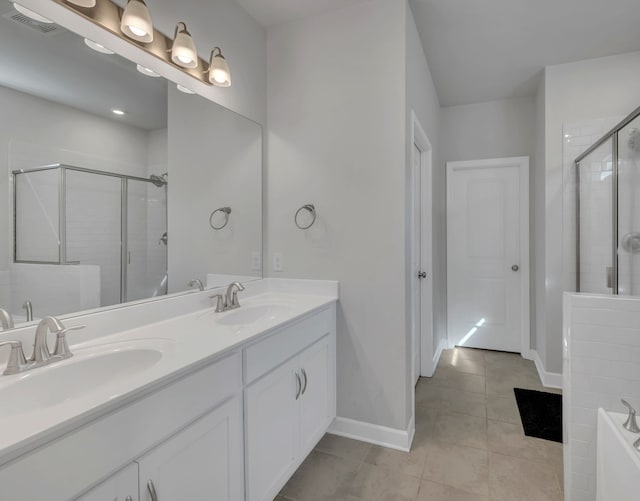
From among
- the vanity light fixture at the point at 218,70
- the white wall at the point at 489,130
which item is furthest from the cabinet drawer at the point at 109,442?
the white wall at the point at 489,130

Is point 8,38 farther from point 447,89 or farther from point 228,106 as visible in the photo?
point 447,89

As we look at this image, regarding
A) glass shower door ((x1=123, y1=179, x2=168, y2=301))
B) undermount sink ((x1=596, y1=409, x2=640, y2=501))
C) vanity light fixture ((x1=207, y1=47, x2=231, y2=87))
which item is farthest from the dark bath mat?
vanity light fixture ((x1=207, y1=47, x2=231, y2=87))

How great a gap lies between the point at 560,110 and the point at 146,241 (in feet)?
10.9

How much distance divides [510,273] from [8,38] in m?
4.08

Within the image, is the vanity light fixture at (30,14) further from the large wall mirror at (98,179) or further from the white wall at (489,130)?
the white wall at (489,130)

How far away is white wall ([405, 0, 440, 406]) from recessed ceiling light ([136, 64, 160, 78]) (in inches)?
53.3

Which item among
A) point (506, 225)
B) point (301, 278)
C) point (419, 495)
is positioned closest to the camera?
point (419, 495)

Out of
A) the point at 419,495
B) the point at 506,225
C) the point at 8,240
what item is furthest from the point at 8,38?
the point at 506,225

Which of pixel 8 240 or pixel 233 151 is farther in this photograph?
pixel 233 151

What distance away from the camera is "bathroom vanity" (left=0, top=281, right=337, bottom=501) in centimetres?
75

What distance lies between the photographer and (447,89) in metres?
3.42

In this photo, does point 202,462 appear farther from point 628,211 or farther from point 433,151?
point 433,151

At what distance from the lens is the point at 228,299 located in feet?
6.22

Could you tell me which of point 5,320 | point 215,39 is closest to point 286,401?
point 5,320
